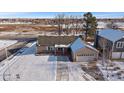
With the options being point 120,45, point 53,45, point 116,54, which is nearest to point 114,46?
point 120,45

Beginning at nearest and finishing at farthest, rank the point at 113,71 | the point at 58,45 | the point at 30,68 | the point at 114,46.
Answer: the point at 113,71 → the point at 30,68 → the point at 114,46 → the point at 58,45

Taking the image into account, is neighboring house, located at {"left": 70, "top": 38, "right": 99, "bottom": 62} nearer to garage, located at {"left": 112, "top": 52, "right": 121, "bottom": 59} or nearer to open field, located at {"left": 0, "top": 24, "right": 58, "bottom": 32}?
garage, located at {"left": 112, "top": 52, "right": 121, "bottom": 59}

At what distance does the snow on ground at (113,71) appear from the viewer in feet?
22.2

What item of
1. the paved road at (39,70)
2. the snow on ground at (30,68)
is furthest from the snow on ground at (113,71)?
the snow on ground at (30,68)

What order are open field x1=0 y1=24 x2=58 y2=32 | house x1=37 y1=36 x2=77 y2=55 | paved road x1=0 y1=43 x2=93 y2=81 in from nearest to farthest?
paved road x1=0 y1=43 x2=93 y2=81 → house x1=37 y1=36 x2=77 y2=55 → open field x1=0 y1=24 x2=58 y2=32

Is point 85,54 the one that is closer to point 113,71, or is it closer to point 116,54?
point 113,71

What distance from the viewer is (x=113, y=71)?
747 cm

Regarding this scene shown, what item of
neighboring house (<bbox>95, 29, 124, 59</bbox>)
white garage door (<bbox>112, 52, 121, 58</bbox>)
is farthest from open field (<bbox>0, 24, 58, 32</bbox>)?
white garage door (<bbox>112, 52, 121, 58</bbox>)

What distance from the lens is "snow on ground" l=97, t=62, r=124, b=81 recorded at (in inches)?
267

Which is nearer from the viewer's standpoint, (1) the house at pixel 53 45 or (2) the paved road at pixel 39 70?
(2) the paved road at pixel 39 70

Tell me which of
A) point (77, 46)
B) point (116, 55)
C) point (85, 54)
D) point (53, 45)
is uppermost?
point (77, 46)

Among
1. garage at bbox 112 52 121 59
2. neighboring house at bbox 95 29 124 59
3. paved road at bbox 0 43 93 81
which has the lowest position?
paved road at bbox 0 43 93 81

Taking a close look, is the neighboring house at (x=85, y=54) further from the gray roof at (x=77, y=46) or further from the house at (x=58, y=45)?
the house at (x=58, y=45)

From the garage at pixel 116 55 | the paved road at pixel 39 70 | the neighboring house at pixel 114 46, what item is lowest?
the paved road at pixel 39 70
